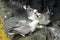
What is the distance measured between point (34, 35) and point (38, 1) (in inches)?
15.1

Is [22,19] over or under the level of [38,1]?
under

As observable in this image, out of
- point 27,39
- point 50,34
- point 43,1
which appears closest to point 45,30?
point 50,34

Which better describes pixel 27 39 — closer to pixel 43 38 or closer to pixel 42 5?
pixel 43 38

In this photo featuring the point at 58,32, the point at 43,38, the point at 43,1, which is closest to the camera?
the point at 43,38

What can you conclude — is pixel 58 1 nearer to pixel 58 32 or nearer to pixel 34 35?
pixel 58 32

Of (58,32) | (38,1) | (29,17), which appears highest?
(38,1)

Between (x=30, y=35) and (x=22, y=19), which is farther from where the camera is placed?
(x=22, y=19)

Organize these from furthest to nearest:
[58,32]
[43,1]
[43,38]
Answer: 1. [43,1]
2. [58,32]
3. [43,38]

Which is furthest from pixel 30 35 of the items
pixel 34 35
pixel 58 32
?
pixel 58 32

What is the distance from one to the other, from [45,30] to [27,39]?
19cm

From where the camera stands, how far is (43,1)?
1897mm

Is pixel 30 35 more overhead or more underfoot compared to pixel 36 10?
more underfoot

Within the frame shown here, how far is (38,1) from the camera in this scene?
1.92m

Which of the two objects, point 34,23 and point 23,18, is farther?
point 23,18
